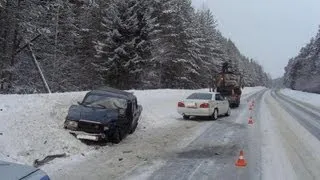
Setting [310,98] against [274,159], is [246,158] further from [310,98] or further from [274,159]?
Result: [310,98]

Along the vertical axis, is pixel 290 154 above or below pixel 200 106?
below

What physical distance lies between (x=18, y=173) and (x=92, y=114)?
950 centimetres

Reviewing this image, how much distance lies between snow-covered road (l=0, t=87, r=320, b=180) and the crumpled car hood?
0.60 meters

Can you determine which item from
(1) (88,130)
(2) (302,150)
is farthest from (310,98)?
(1) (88,130)

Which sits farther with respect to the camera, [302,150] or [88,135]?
[302,150]

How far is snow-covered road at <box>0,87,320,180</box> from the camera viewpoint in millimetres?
10578

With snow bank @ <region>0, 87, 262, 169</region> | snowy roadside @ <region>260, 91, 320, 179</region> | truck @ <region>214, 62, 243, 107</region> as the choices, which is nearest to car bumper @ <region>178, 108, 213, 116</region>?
snowy roadside @ <region>260, 91, 320, 179</region>

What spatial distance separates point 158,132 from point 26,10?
2196 centimetres

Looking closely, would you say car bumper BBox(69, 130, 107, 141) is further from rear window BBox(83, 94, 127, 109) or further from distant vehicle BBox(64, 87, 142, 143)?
rear window BBox(83, 94, 127, 109)

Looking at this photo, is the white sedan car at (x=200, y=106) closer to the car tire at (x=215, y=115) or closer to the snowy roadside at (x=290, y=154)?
the car tire at (x=215, y=115)

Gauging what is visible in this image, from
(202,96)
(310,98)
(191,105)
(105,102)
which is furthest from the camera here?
(310,98)

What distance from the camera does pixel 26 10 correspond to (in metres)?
36.5

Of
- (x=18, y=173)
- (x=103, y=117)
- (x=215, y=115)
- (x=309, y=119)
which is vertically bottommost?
(x=309, y=119)

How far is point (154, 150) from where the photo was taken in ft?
44.8
